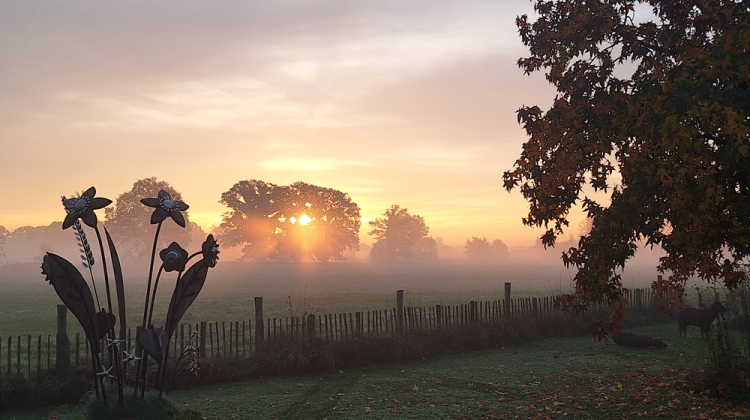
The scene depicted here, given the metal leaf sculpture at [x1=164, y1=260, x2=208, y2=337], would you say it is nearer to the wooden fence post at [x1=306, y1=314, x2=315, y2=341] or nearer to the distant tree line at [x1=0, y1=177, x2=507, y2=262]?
the wooden fence post at [x1=306, y1=314, x2=315, y2=341]

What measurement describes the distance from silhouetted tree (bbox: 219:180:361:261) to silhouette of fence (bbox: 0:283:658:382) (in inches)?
2304

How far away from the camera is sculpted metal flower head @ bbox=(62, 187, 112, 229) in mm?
7270

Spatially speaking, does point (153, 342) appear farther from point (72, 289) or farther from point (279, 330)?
point (279, 330)

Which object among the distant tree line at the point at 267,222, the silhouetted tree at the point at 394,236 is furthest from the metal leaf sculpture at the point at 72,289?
the silhouetted tree at the point at 394,236

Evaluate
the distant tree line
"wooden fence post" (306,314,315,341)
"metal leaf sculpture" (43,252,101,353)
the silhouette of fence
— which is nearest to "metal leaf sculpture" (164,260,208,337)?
"metal leaf sculpture" (43,252,101,353)

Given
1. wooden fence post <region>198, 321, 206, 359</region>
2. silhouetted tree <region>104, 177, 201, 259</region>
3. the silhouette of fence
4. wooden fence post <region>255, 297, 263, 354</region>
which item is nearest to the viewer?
the silhouette of fence

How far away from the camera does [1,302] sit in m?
32.4

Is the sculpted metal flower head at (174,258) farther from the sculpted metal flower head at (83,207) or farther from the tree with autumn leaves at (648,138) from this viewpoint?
the tree with autumn leaves at (648,138)

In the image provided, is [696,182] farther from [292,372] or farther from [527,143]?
[292,372]

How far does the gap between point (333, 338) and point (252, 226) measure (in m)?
65.8

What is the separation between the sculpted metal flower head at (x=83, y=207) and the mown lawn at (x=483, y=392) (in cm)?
419

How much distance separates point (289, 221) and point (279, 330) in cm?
6693

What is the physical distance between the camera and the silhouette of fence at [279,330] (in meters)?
10.9

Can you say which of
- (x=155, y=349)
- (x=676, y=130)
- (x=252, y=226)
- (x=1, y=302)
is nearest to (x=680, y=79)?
(x=676, y=130)
